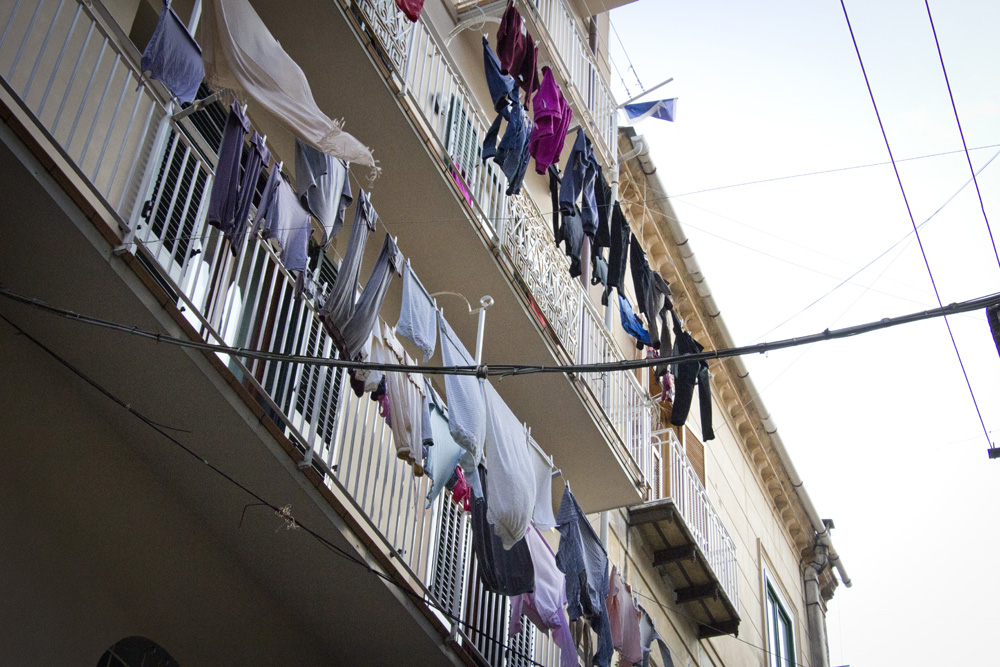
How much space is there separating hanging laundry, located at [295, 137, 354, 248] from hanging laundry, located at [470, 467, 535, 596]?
2380mm

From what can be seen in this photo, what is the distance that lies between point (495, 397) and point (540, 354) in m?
2.75

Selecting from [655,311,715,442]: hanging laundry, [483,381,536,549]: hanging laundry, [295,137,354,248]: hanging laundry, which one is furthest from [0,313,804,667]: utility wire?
[655,311,715,442]: hanging laundry

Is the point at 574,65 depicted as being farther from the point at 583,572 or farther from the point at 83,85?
the point at 83,85

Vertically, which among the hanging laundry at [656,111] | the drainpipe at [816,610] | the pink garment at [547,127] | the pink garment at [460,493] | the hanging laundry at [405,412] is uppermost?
the hanging laundry at [656,111]

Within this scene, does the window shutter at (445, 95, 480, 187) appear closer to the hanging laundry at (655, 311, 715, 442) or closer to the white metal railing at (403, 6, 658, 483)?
the white metal railing at (403, 6, 658, 483)

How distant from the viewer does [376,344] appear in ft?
25.5

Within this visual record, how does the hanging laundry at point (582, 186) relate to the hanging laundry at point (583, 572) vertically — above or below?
above

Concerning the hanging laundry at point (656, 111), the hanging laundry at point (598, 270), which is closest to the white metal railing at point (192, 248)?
the hanging laundry at point (598, 270)

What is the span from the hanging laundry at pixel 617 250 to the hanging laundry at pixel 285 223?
4.67 m

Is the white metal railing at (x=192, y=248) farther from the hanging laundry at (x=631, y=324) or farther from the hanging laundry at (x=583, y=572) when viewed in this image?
the hanging laundry at (x=631, y=324)

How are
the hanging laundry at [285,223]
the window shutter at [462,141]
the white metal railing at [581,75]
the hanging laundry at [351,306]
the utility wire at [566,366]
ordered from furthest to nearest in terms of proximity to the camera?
the white metal railing at [581,75] < the window shutter at [462,141] < the hanging laundry at [351,306] < the hanging laundry at [285,223] < the utility wire at [566,366]

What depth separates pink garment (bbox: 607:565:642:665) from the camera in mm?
10289

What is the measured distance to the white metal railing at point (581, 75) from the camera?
14797 mm

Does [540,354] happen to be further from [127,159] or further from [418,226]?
[127,159]
